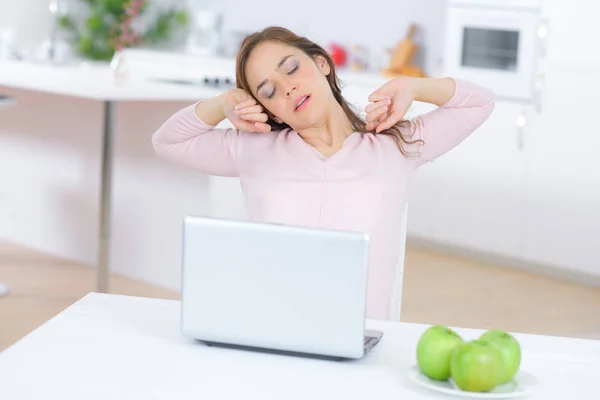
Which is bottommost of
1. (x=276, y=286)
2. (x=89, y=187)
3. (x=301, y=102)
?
(x=89, y=187)

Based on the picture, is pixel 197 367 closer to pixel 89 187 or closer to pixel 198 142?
pixel 198 142

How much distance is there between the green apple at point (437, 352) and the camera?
1.43 metres

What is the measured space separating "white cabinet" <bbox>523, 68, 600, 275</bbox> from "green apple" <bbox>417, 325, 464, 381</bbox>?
338cm

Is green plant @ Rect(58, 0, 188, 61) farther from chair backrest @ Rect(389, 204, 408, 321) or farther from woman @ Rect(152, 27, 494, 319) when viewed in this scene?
chair backrest @ Rect(389, 204, 408, 321)

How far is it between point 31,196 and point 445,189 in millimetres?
1977

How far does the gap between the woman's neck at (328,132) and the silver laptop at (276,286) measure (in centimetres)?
66

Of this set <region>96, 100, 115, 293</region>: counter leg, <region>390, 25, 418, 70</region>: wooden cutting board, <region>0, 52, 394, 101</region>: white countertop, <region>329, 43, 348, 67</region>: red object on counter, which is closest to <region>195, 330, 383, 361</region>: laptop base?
<region>0, 52, 394, 101</region>: white countertop

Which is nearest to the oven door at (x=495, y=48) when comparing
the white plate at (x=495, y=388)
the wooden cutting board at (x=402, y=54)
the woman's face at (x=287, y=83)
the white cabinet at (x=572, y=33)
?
the white cabinet at (x=572, y=33)

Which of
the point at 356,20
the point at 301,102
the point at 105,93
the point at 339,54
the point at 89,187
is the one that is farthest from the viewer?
the point at 356,20

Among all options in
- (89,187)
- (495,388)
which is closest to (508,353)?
(495,388)

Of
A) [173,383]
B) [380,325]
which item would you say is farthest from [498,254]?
[173,383]

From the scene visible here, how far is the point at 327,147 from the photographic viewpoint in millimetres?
2131

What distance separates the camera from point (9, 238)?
528cm

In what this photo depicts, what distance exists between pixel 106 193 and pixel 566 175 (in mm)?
2016
